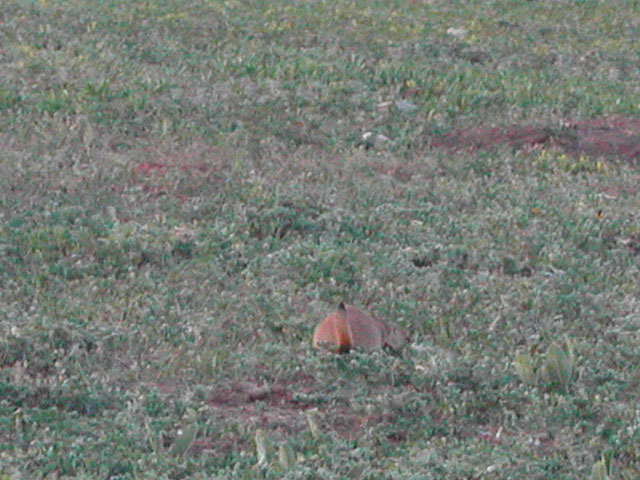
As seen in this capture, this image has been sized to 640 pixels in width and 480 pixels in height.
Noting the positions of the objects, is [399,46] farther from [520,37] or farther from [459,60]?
[520,37]

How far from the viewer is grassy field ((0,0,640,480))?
4.50 meters

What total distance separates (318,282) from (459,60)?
669 cm

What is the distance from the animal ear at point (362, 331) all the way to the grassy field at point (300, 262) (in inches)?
3.0

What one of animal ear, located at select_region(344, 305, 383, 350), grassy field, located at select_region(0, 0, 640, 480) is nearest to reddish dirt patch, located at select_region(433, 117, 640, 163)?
grassy field, located at select_region(0, 0, 640, 480)

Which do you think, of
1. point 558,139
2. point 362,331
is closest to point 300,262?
point 362,331

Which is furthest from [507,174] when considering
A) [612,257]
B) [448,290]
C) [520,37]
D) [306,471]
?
[520,37]

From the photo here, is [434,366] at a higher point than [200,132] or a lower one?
higher

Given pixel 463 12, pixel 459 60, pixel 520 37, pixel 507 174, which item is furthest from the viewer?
pixel 463 12

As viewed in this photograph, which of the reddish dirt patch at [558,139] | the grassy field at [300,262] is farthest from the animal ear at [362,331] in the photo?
the reddish dirt patch at [558,139]

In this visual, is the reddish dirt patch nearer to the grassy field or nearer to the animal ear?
the grassy field

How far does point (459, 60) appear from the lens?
12.5 meters

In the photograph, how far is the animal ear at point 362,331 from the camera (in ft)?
17.4

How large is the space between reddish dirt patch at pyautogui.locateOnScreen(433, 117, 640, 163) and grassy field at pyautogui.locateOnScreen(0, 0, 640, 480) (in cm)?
6

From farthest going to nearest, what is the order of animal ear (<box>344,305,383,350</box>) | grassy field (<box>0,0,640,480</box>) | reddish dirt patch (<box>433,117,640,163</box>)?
reddish dirt patch (<box>433,117,640,163</box>)
animal ear (<box>344,305,383,350</box>)
grassy field (<box>0,0,640,480</box>)
